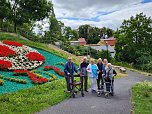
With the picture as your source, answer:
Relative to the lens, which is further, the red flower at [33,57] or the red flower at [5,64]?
the red flower at [33,57]

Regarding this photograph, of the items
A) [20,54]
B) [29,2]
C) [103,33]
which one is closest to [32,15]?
[29,2]

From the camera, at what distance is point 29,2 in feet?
140

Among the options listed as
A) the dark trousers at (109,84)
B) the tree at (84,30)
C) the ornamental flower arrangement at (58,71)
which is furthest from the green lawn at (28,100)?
the tree at (84,30)

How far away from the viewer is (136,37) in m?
61.6

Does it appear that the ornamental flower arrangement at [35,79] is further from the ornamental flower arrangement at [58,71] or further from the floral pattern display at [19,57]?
the ornamental flower arrangement at [58,71]

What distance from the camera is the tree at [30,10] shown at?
140 ft

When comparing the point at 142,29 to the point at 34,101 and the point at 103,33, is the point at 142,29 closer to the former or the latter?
the point at 34,101

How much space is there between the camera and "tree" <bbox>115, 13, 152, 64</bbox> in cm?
6031

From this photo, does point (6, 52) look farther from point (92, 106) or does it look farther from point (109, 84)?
point (92, 106)

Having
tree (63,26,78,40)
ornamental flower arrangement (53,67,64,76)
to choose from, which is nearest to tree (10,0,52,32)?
ornamental flower arrangement (53,67,64,76)

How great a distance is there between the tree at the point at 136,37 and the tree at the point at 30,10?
2241 centimetres

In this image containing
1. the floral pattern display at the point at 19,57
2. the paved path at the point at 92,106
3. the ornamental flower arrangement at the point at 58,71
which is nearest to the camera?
the paved path at the point at 92,106

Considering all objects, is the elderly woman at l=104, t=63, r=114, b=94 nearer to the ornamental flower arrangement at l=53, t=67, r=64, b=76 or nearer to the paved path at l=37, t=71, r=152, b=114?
the paved path at l=37, t=71, r=152, b=114

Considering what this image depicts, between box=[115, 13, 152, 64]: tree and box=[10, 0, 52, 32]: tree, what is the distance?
22414 mm
